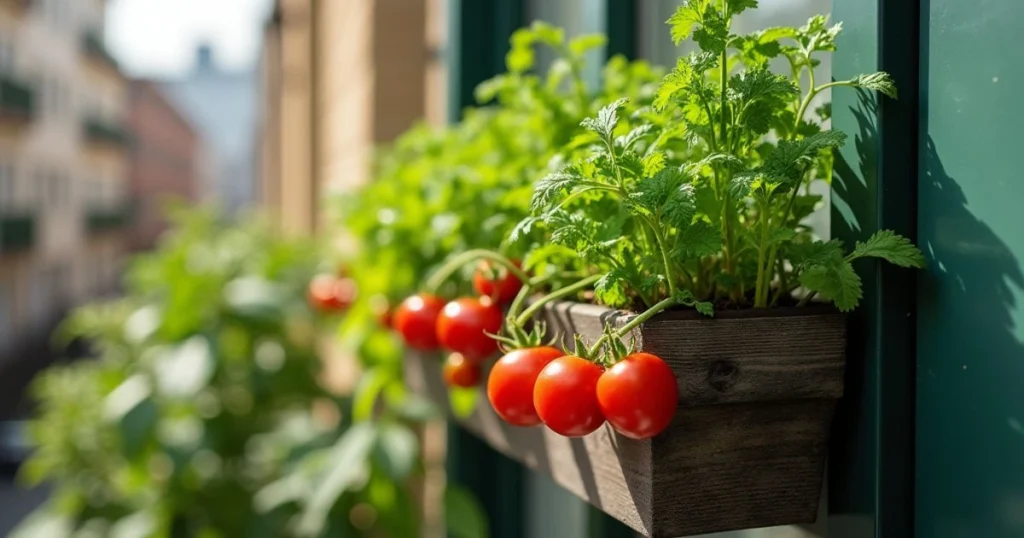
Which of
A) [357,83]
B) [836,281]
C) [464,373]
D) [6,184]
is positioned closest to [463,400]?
[464,373]

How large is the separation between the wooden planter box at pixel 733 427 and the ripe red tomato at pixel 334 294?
0.92 m

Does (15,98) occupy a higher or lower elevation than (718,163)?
higher

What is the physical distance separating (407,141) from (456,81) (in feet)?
1.60

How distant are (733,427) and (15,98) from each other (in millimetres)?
16163

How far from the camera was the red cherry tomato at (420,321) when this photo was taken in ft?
3.47

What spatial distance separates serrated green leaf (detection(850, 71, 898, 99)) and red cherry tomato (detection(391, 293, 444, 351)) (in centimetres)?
56

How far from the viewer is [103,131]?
2059 cm

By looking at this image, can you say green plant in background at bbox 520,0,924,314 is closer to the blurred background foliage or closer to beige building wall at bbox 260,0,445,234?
the blurred background foliage

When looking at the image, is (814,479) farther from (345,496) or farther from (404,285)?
(345,496)

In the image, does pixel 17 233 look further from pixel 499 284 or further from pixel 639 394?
pixel 639 394

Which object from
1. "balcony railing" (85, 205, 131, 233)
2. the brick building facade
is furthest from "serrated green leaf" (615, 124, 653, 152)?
the brick building facade

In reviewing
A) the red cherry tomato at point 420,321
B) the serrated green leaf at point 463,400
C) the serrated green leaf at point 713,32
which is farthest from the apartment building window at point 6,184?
the serrated green leaf at point 713,32

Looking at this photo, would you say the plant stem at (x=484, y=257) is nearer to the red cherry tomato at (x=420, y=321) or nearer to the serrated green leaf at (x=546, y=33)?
the red cherry tomato at (x=420, y=321)

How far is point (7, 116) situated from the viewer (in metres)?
14.3
